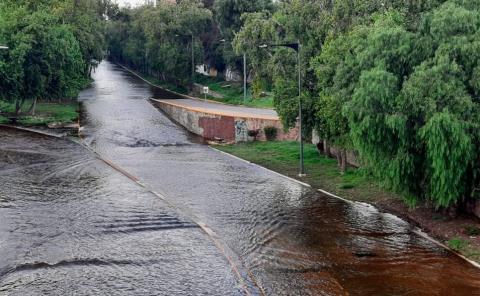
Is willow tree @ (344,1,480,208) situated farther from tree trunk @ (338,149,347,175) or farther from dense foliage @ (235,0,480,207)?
tree trunk @ (338,149,347,175)

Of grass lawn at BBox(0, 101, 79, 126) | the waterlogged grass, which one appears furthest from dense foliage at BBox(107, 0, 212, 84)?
the waterlogged grass

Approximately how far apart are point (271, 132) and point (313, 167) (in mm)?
8916

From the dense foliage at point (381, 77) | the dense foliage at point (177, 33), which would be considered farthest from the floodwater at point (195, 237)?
the dense foliage at point (177, 33)

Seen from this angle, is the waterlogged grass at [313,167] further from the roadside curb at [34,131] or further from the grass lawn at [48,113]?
the grass lawn at [48,113]

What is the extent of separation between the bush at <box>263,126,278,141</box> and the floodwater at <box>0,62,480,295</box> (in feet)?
20.5

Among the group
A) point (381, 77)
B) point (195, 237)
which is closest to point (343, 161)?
point (381, 77)

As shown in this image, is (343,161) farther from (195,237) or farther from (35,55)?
(35,55)

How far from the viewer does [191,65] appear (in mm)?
75188

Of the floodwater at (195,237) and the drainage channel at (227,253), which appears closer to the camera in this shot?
the drainage channel at (227,253)

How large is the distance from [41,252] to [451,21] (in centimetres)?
1869

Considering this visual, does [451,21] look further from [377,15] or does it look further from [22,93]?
[22,93]

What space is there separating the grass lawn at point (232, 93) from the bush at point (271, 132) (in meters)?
10.3

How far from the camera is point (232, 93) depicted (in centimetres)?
6850

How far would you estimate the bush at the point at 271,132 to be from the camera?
1798 inches
